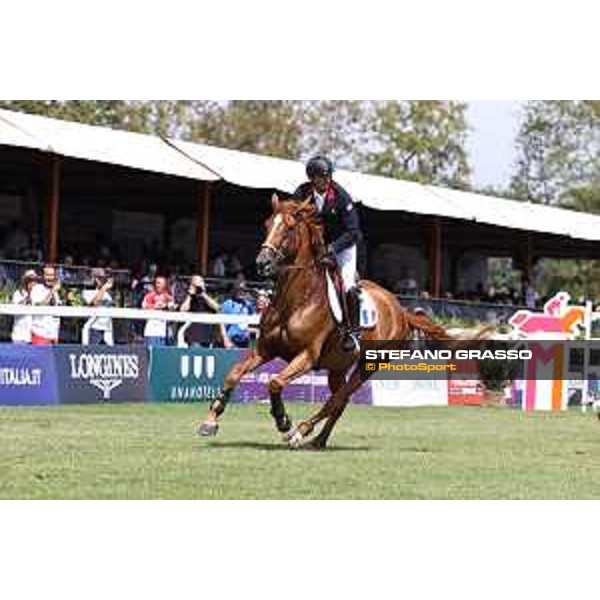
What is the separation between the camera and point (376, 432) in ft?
56.6

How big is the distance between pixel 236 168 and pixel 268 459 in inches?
724

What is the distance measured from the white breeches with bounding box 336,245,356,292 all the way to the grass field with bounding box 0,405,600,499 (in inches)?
64.7

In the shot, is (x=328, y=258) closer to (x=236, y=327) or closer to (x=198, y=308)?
(x=236, y=327)

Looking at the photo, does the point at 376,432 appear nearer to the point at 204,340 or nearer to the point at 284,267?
the point at 284,267

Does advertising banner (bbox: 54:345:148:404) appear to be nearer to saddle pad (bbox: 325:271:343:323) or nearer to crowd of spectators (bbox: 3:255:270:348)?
crowd of spectators (bbox: 3:255:270:348)

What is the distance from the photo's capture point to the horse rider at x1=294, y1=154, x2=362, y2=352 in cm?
1329

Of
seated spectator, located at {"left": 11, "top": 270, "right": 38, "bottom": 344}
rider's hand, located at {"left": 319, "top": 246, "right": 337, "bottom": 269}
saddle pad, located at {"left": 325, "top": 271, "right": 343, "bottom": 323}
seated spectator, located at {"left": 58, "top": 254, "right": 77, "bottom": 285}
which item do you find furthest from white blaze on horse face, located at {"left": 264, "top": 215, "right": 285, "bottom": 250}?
seated spectator, located at {"left": 58, "top": 254, "right": 77, "bottom": 285}

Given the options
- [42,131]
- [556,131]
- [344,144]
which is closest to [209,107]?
[344,144]

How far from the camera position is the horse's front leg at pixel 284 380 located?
13.2 metres

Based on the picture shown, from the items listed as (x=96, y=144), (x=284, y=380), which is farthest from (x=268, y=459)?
(x=96, y=144)

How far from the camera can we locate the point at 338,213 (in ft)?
44.7

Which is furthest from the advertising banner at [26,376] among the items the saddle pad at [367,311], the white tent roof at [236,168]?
the saddle pad at [367,311]

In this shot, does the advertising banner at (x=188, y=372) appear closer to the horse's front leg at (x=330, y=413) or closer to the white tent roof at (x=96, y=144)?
the white tent roof at (x=96, y=144)

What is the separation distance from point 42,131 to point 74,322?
5.84 metres
